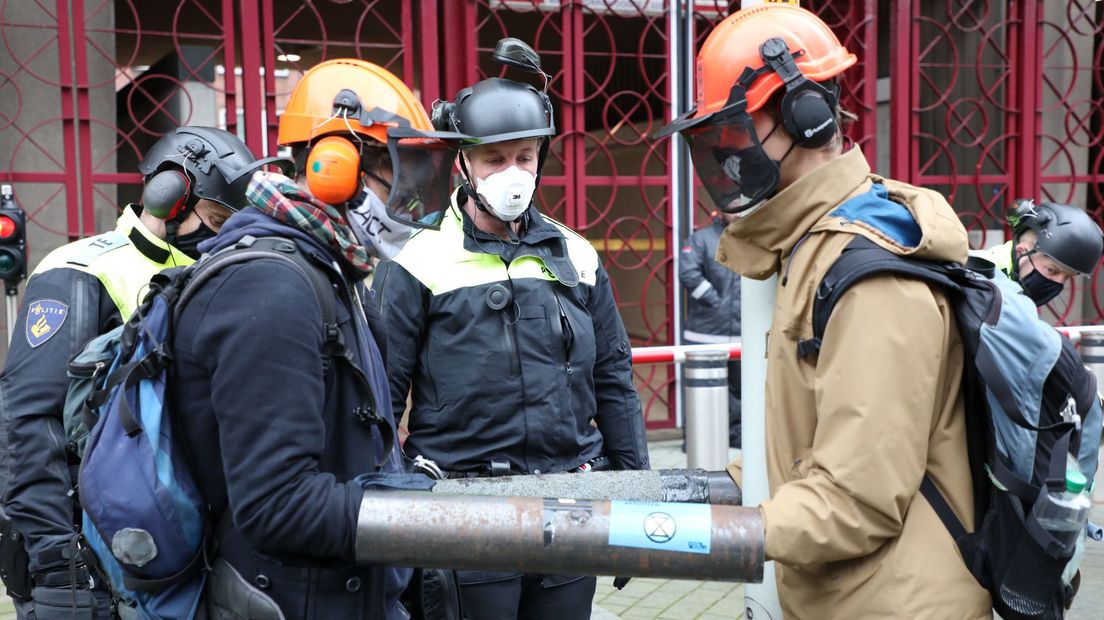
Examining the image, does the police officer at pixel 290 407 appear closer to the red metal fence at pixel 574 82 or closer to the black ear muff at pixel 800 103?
the black ear muff at pixel 800 103

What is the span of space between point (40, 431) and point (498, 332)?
4.29 ft

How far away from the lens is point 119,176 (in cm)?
655

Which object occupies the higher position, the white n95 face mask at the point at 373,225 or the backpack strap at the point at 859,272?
the white n95 face mask at the point at 373,225

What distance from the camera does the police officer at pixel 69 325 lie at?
9.05 feet

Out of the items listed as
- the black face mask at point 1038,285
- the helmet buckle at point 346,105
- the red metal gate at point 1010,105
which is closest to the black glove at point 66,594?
the helmet buckle at point 346,105

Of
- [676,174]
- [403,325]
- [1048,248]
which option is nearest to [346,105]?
[403,325]

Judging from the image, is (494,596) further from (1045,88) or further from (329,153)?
(1045,88)

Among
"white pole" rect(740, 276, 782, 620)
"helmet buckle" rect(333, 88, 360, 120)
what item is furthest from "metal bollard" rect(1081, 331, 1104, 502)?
"helmet buckle" rect(333, 88, 360, 120)

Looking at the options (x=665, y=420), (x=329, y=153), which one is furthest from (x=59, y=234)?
(x=329, y=153)

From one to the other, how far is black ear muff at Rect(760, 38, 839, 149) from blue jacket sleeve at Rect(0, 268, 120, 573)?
6.80 feet

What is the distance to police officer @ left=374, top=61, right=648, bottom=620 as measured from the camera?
2912mm

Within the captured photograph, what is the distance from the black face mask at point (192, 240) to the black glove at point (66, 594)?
111 cm

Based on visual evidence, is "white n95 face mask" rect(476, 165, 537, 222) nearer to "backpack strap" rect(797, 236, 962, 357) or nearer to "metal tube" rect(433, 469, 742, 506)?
"metal tube" rect(433, 469, 742, 506)

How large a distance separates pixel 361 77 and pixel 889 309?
1.47m
